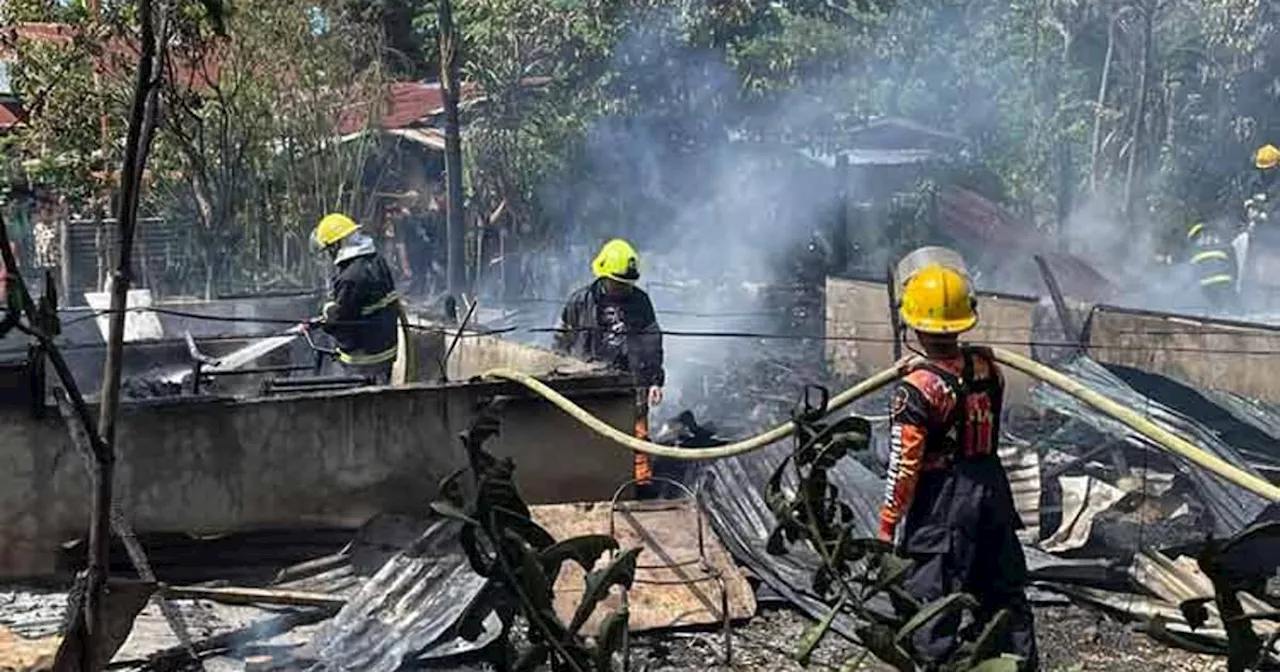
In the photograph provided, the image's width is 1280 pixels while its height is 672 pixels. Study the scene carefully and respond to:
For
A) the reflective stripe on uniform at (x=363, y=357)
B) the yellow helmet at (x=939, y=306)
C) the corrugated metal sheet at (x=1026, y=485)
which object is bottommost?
the corrugated metal sheet at (x=1026, y=485)

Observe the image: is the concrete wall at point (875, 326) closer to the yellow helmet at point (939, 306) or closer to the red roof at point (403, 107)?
the yellow helmet at point (939, 306)

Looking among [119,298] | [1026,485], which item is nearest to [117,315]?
[119,298]

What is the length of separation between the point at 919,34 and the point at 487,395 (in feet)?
56.7

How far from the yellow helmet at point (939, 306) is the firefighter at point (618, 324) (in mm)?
3552

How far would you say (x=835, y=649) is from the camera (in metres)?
6.42

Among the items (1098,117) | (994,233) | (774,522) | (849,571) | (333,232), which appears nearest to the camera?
(849,571)

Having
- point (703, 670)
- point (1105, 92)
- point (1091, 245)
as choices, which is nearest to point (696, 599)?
point (703, 670)

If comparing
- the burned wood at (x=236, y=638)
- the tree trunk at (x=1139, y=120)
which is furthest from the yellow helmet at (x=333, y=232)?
the tree trunk at (x=1139, y=120)

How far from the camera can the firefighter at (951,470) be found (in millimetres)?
4973

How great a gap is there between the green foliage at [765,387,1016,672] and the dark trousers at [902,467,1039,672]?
1795 millimetres

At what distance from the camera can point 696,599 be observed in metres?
6.62

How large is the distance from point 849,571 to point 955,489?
8.09ft

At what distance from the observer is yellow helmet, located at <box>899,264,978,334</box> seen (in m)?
5.04

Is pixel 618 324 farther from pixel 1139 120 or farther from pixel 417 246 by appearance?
pixel 1139 120
